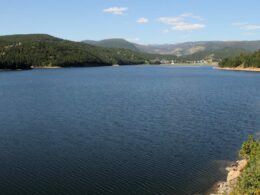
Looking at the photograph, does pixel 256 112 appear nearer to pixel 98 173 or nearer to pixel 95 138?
pixel 95 138

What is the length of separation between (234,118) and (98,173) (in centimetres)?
3745

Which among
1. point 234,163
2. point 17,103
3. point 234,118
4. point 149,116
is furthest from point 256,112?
point 17,103

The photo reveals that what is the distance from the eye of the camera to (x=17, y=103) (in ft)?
287

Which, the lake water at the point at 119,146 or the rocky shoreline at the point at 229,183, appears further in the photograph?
the lake water at the point at 119,146

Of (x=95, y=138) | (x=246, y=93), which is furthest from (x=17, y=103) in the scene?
(x=246, y=93)

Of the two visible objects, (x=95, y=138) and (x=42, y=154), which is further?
(x=95, y=138)

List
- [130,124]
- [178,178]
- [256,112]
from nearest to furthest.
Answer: [178,178]
[130,124]
[256,112]

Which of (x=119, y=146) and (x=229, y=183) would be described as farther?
(x=119, y=146)

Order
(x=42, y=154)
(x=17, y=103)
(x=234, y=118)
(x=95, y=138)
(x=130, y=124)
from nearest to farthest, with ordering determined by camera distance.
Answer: (x=42, y=154) < (x=95, y=138) < (x=130, y=124) < (x=234, y=118) < (x=17, y=103)

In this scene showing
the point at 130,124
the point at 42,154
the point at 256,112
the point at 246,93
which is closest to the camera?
the point at 42,154

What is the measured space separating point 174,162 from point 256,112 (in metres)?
38.8

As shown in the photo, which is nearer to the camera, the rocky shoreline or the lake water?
the rocky shoreline

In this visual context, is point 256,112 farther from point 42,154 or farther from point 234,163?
point 42,154

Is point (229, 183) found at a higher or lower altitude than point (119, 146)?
lower
